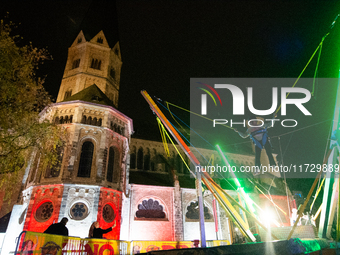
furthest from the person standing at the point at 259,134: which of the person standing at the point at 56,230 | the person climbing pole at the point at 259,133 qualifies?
the person standing at the point at 56,230

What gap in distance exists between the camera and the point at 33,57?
11227 mm

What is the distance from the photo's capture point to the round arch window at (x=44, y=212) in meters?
14.7

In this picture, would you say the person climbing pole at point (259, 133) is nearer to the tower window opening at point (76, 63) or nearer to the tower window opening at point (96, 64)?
the tower window opening at point (96, 64)

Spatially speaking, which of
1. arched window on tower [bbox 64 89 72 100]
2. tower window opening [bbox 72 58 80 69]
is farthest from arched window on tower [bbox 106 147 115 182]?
tower window opening [bbox 72 58 80 69]

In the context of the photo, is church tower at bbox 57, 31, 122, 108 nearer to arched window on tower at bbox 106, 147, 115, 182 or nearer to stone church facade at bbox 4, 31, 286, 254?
stone church facade at bbox 4, 31, 286, 254

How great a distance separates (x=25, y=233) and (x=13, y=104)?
24.0ft

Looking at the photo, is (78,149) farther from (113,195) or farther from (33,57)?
(33,57)

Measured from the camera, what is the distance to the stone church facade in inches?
592

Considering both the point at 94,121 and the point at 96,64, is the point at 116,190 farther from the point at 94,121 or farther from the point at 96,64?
the point at 96,64

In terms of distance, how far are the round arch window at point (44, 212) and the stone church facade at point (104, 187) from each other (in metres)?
0.06

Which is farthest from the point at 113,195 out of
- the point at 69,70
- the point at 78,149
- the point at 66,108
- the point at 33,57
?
the point at 69,70

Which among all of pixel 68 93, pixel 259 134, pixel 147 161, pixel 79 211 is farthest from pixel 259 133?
pixel 68 93

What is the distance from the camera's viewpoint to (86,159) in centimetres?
1705

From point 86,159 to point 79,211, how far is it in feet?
13.1
